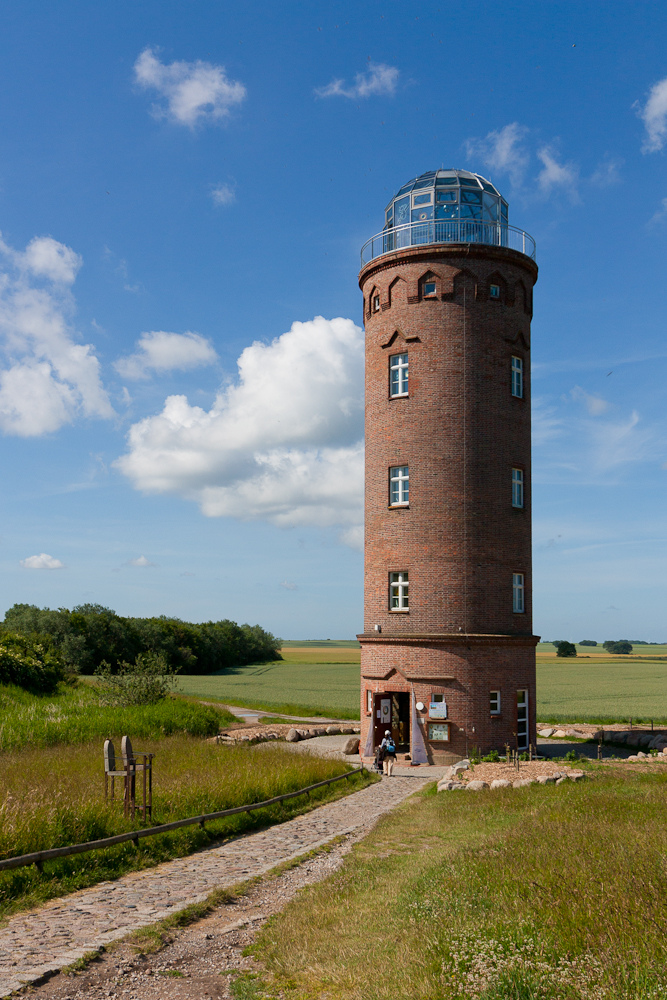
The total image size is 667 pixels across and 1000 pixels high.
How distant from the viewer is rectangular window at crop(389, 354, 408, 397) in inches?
1249

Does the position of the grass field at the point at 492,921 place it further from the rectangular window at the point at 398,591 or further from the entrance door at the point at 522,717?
the rectangular window at the point at 398,591

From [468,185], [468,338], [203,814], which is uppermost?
[468,185]

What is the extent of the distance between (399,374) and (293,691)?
40.2 m

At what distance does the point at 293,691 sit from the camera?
65125mm

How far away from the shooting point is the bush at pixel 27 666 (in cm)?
4312

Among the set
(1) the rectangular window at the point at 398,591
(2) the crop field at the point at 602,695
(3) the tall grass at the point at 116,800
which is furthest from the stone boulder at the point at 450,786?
(2) the crop field at the point at 602,695

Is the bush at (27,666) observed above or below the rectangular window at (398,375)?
below

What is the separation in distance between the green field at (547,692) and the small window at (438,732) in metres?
17.7

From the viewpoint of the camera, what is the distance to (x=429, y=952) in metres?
8.33

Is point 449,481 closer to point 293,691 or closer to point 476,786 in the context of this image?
point 476,786

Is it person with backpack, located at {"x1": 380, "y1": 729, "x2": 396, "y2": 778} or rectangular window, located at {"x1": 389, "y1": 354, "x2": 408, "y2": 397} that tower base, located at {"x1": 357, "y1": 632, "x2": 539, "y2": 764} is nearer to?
person with backpack, located at {"x1": 380, "y1": 729, "x2": 396, "y2": 778}

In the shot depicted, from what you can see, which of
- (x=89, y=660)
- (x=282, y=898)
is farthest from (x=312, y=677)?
(x=282, y=898)

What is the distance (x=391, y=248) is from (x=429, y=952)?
2977 cm

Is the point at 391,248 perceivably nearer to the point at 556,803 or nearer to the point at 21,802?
the point at 556,803
